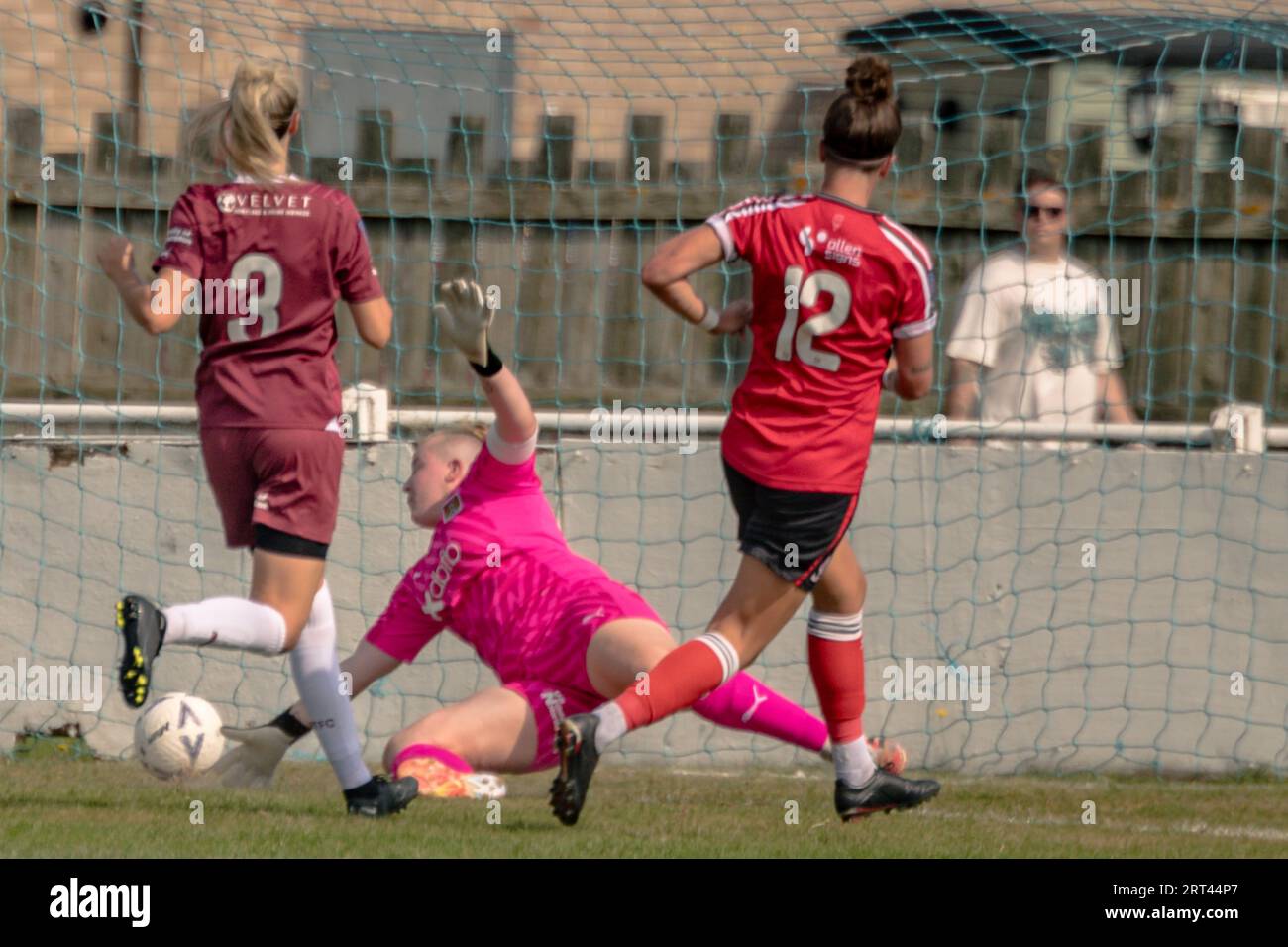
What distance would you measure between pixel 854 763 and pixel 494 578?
1155mm

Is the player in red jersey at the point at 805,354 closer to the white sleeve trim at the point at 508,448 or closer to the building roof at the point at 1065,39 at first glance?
the white sleeve trim at the point at 508,448

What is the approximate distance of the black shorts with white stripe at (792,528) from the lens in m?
4.95

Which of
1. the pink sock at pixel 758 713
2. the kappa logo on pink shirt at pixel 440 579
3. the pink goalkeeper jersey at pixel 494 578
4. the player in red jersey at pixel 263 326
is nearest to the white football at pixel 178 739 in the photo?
the pink goalkeeper jersey at pixel 494 578

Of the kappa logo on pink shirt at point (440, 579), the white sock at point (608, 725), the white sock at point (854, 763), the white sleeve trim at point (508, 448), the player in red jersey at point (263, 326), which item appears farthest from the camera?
the kappa logo on pink shirt at point (440, 579)

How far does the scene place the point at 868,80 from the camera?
4.94 m

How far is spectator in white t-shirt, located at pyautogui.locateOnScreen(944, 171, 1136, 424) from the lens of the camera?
734 cm

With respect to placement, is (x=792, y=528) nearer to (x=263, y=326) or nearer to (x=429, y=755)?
(x=429, y=755)

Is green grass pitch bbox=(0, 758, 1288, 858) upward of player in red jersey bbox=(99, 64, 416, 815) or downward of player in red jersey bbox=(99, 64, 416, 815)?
downward

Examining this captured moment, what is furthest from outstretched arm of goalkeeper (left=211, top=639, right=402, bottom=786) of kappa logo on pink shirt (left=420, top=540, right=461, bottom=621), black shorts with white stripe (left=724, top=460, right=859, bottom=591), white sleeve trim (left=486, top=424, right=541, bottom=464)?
black shorts with white stripe (left=724, top=460, right=859, bottom=591)

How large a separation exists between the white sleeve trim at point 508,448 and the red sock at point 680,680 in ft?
2.96

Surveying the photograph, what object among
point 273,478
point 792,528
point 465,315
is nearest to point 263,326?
point 273,478

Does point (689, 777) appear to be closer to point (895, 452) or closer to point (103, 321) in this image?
point (895, 452)

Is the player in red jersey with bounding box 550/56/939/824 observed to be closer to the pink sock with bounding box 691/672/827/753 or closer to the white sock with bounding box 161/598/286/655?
the pink sock with bounding box 691/672/827/753
